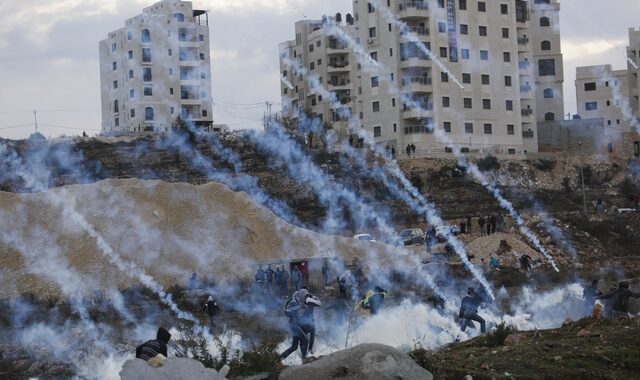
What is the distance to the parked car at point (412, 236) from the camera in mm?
54406

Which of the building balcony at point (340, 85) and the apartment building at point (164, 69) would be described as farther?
the building balcony at point (340, 85)

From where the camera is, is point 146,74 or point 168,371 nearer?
point 168,371

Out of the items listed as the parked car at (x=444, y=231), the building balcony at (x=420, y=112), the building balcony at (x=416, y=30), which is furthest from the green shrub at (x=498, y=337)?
the building balcony at (x=416, y=30)

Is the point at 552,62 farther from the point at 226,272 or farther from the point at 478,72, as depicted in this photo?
the point at 226,272

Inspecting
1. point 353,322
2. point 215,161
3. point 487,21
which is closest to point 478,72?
point 487,21

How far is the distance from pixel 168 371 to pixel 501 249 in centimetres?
3622

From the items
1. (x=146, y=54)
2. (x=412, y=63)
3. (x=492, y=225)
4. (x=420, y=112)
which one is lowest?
(x=492, y=225)

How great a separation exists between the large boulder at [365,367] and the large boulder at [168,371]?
1.29 meters

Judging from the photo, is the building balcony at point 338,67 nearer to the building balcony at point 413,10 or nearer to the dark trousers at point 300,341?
the building balcony at point 413,10

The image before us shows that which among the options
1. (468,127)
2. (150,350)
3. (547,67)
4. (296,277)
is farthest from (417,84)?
(150,350)

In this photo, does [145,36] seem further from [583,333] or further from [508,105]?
[583,333]

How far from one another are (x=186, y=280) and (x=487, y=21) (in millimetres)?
43315

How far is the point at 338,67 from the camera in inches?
3671

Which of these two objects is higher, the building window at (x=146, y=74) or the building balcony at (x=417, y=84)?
the building window at (x=146, y=74)
